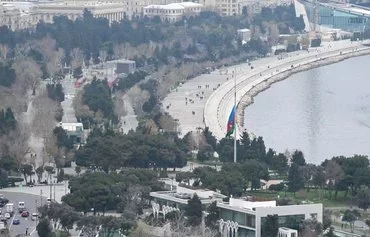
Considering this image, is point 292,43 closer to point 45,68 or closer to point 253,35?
point 253,35

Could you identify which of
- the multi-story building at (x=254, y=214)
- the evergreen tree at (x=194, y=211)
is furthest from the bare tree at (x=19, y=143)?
the multi-story building at (x=254, y=214)

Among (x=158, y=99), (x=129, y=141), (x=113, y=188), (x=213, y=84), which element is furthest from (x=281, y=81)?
(x=113, y=188)

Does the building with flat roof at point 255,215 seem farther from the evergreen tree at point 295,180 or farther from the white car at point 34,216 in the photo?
the evergreen tree at point 295,180

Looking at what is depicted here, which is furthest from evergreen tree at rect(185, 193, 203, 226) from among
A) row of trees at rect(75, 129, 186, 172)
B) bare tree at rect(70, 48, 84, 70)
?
bare tree at rect(70, 48, 84, 70)

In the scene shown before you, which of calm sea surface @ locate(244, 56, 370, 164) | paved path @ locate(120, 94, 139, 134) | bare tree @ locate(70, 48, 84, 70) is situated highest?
bare tree @ locate(70, 48, 84, 70)

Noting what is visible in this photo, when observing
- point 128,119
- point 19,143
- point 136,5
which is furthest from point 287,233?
point 136,5

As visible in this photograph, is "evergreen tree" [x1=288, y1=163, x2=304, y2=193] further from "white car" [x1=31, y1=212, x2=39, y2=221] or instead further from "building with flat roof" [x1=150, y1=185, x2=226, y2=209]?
"white car" [x1=31, y1=212, x2=39, y2=221]
